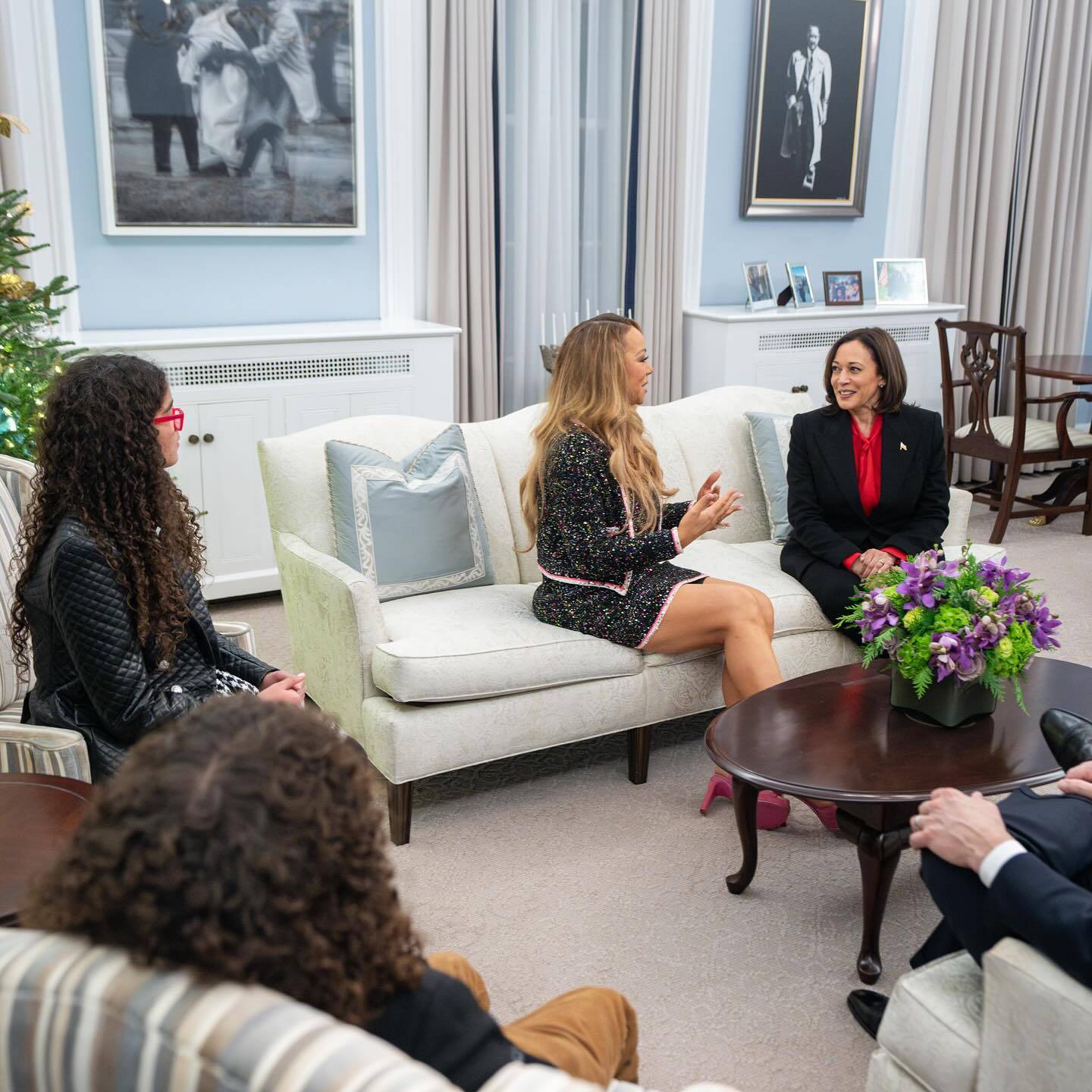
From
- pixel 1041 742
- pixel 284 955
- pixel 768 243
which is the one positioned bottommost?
pixel 1041 742

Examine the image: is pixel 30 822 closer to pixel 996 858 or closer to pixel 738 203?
pixel 996 858

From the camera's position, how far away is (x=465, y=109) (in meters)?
4.59

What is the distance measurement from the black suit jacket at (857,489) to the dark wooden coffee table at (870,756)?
0.74 meters

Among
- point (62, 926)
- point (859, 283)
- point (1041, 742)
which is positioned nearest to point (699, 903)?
point (1041, 742)

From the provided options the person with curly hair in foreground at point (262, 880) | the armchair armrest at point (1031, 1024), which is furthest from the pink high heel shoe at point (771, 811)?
the person with curly hair in foreground at point (262, 880)

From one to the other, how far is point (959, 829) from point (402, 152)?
3771 millimetres

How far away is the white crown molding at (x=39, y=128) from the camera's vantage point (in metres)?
3.77

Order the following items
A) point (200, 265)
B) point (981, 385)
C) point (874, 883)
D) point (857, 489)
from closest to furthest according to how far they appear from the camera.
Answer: point (874, 883)
point (857, 489)
point (200, 265)
point (981, 385)

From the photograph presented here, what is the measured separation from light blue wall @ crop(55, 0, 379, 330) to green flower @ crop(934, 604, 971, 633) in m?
3.10

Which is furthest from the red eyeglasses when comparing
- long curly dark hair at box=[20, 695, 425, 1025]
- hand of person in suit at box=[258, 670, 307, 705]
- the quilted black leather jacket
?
long curly dark hair at box=[20, 695, 425, 1025]

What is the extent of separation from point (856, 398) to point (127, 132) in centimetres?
273

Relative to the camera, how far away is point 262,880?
32.2 inches

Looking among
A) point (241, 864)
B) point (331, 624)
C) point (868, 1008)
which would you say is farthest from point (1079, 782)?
point (331, 624)

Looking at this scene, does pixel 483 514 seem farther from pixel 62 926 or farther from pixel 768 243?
pixel 768 243
